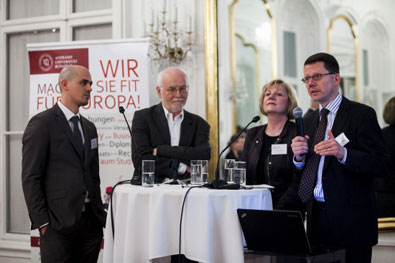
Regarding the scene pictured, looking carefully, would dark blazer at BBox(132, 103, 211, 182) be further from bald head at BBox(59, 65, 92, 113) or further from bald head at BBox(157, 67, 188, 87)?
bald head at BBox(59, 65, 92, 113)

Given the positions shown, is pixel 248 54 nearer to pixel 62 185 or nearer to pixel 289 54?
pixel 289 54

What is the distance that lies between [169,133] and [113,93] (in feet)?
3.13

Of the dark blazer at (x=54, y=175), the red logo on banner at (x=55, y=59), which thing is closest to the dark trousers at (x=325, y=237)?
the dark blazer at (x=54, y=175)

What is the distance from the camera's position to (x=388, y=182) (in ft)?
14.6

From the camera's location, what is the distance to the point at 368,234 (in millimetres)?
3164

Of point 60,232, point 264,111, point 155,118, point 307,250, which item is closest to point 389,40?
point 264,111

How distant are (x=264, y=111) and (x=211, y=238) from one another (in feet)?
4.12

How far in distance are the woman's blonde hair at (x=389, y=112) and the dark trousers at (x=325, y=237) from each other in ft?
5.32

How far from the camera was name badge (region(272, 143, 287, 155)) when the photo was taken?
378 cm

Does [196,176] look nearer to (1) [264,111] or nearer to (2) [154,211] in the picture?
(2) [154,211]

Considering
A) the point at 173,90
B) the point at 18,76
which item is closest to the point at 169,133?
the point at 173,90

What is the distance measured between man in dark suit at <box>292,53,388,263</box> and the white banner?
203 centimetres

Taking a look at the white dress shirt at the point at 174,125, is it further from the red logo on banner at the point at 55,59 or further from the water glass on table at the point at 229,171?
the red logo on banner at the point at 55,59

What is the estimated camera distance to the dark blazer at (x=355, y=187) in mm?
3135
